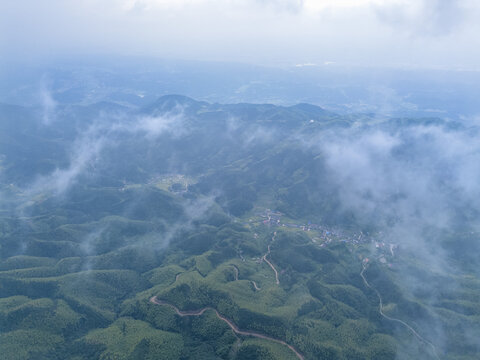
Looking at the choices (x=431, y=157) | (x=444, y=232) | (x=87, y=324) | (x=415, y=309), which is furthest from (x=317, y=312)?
(x=431, y=157)

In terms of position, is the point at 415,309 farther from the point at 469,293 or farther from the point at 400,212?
the point at 400,212

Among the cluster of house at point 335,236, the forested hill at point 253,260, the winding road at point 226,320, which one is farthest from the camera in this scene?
the cluster of house at point 335,236

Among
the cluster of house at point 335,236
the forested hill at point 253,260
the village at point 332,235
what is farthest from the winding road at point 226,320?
the cluster of house at point 335,236

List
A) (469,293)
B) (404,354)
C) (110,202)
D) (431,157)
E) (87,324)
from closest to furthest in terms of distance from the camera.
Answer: (404,354) < (87,324) < (469,293) < (110,202) < (431,157)

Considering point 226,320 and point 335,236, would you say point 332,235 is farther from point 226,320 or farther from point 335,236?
point 226,320

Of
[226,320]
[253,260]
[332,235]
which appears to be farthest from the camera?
[332,235]

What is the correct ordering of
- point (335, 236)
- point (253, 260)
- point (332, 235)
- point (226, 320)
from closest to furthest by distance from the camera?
1. point (226, 320)
2. point (253, 260)
3. point (335, 236)
4. point (332, 235)

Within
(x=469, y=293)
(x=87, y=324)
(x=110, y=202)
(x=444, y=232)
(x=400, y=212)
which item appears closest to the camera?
(x=87, y=324)

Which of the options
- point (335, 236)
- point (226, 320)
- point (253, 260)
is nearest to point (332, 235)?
point (335, 236)

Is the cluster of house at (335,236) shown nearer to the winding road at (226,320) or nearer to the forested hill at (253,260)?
the forested hill at (253,260)

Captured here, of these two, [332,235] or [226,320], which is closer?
[226,320]

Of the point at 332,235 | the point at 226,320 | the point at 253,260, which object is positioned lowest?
the point at 253,260
